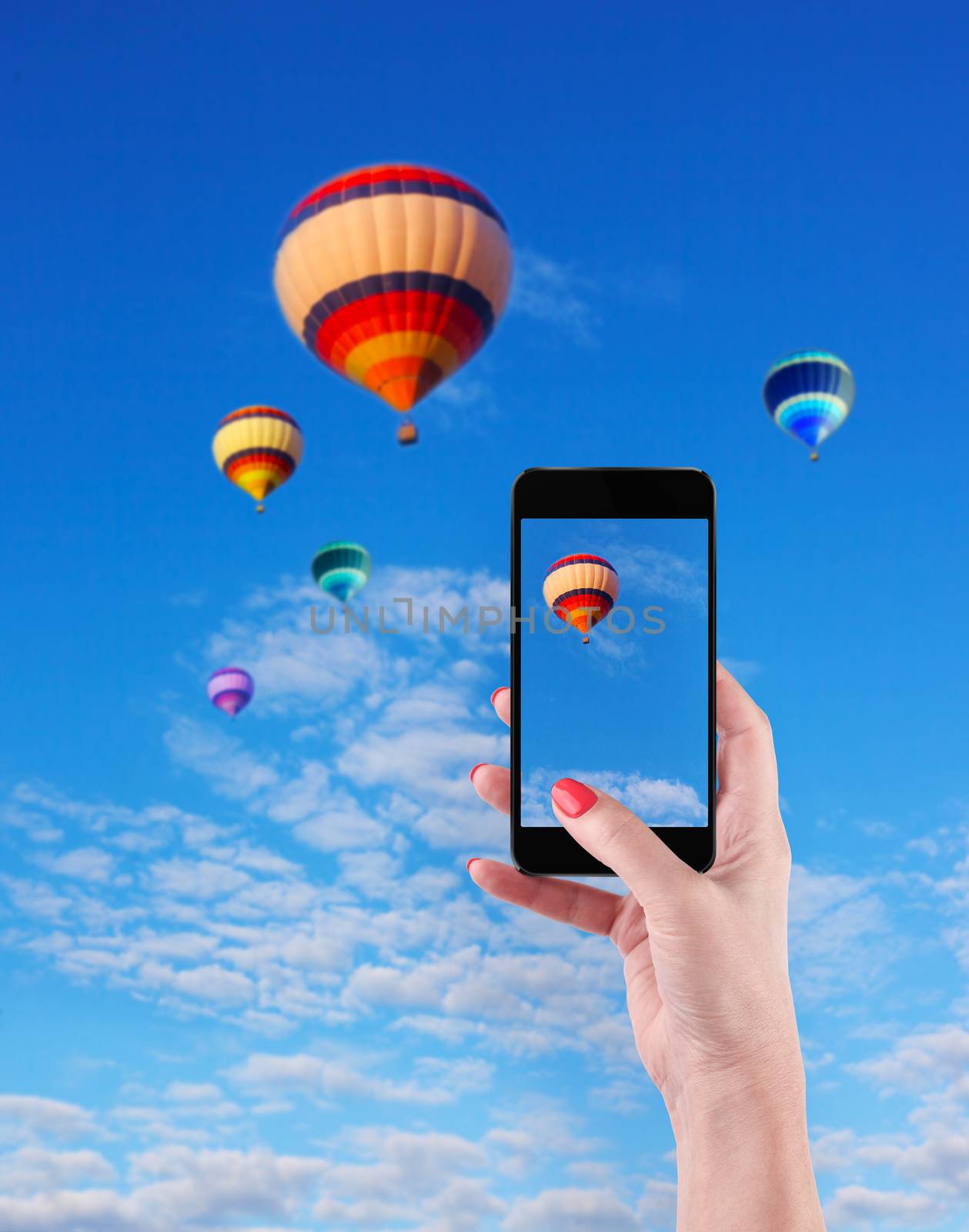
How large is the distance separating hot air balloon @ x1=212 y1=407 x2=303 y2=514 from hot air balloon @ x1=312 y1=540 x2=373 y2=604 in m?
6.98

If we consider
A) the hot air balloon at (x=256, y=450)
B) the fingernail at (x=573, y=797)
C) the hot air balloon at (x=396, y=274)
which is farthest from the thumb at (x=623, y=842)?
the hot air balloon at (x=256, y=450)

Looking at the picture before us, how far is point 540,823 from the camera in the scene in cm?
622

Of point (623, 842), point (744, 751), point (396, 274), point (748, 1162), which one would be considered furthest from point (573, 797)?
point (396, 274)

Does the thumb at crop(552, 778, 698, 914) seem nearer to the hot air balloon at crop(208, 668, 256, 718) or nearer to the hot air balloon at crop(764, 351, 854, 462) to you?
the hot air balloon at crop(764, 351, 854, 462)

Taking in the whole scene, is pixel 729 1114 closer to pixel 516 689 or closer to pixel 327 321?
pixel 516 689

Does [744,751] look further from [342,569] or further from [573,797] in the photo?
[342,569]

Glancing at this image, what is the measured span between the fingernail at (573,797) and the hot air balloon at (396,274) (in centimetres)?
2504

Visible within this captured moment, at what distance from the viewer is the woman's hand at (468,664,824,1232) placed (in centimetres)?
510

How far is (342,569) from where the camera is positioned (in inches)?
2156

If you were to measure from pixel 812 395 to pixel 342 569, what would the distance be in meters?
22.2

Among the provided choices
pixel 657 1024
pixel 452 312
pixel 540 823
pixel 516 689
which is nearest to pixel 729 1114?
pixel 657 1024

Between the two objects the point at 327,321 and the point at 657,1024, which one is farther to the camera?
the point at 327,321

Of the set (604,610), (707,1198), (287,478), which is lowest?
(707,1198)

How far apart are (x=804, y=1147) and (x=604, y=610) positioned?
10.5 feet
